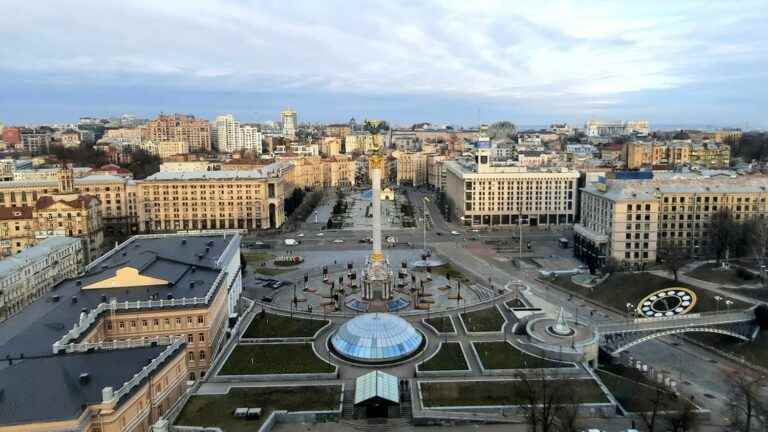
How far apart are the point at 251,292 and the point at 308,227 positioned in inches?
2090

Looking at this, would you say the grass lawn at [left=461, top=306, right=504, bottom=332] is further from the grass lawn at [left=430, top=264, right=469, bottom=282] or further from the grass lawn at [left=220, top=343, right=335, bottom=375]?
the grass lawn at [left=430, top=264, right=469, bottom=282]

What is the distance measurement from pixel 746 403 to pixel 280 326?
140 ft

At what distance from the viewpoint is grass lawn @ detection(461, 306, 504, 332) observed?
2390 inches

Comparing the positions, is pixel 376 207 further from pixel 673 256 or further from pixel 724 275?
pixel 724 275

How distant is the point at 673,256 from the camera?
7425 cm

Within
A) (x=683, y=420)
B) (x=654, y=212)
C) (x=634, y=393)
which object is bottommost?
(x=634, y=393)

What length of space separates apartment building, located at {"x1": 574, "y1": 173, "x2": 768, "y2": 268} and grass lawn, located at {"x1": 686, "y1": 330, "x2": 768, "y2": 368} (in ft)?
79.5

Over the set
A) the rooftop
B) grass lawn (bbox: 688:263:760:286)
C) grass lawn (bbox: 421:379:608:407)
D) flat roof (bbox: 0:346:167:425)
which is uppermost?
the rooftop

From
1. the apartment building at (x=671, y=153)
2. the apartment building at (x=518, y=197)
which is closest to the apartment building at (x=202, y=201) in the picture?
the apartment building at (x=518, y=197)

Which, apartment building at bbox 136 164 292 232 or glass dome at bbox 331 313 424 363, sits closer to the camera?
glass dome at bbox 331 313 424 363

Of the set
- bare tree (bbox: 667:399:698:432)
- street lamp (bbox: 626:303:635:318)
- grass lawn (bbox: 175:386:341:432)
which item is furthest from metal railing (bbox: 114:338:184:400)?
street lamp (bbox: 626:303:635:318)

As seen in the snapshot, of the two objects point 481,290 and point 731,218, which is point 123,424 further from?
point 731,218

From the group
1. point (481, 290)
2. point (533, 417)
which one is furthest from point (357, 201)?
point (533, 417)

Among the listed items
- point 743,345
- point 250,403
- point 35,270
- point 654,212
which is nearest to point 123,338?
point 250,403
